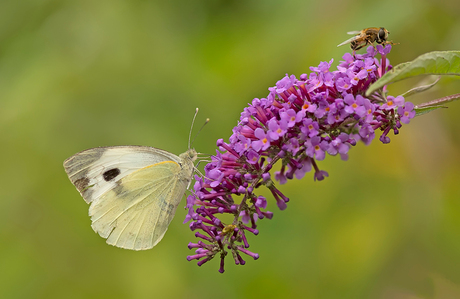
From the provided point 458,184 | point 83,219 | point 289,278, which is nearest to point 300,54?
point 458,184

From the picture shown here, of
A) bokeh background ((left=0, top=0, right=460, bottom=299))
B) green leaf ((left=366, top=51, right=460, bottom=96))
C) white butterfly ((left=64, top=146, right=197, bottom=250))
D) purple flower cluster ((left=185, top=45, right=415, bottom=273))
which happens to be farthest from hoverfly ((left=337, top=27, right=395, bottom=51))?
white butterfly ((left=64, top=146, right=197, bottom=250))

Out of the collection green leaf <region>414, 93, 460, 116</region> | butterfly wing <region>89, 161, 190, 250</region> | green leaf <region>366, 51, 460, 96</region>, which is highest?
green leaf <region>366, 51, 460, 96</region>

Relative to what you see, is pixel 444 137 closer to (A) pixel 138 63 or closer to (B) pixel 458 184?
(B) pixel 458 184

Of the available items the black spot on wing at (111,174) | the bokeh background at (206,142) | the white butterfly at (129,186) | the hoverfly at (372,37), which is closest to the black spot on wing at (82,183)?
the white butterfly at (129,186)

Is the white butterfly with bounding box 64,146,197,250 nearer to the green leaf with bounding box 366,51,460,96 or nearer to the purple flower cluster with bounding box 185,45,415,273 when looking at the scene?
the purple flower cluster with bounding box 185,45,415,273

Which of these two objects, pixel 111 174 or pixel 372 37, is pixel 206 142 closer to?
pixel 111 174

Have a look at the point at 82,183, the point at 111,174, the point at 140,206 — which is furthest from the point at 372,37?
the point at 82,183
